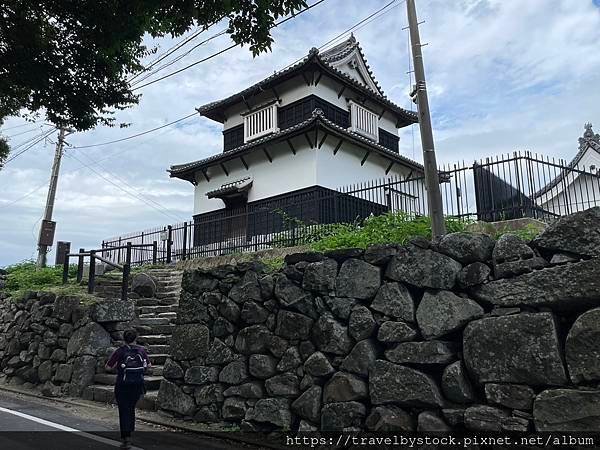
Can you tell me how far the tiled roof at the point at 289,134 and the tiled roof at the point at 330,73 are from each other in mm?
2399

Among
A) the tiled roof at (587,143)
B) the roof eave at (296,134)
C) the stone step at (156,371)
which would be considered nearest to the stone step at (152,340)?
the stone step at (156,371)

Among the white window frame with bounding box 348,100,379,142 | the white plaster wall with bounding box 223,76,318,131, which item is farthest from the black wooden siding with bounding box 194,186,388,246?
the white window frame with bounding box 348,100,379,142

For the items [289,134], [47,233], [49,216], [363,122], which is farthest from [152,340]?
[363,122]

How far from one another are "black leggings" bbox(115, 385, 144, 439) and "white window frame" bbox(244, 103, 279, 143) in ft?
48.0

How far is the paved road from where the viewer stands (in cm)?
616

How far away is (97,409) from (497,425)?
22.8 feet

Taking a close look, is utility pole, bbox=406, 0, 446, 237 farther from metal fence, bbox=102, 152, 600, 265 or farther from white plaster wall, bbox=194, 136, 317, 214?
white plaster wall, bbox=194, 136, 317, 214

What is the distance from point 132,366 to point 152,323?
456 centimetres

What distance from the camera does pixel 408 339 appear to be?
5375 mm

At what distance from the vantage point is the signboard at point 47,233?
19.0 meters

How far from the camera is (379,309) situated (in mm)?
5699

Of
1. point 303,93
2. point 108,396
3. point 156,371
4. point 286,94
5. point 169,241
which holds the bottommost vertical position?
point 108,396

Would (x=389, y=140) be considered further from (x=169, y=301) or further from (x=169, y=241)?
(x=169, y=301)

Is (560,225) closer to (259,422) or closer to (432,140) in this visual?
(432,140)
